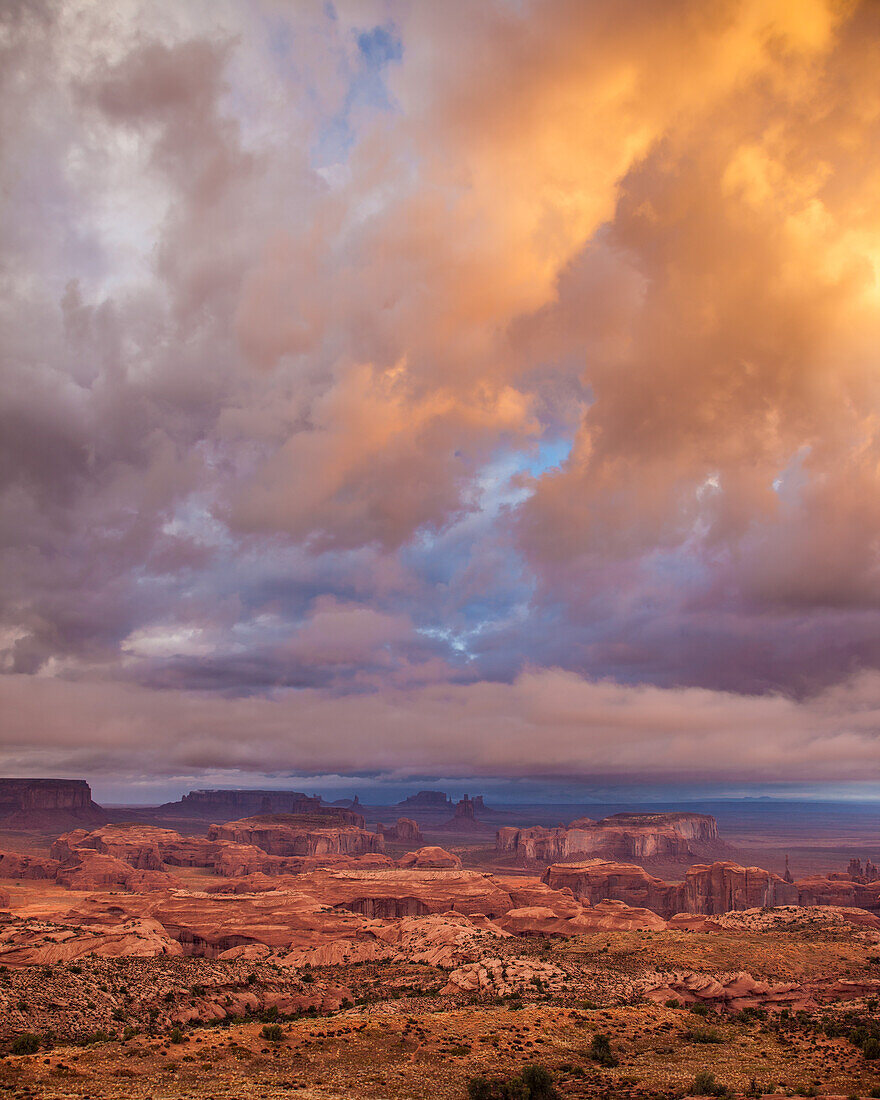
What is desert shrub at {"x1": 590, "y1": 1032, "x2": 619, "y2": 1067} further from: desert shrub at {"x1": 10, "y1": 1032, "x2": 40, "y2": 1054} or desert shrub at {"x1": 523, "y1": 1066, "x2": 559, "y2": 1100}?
desert shrub at {"x1": 10, "y1": 1032, "x2": 40, "y2": 1054}

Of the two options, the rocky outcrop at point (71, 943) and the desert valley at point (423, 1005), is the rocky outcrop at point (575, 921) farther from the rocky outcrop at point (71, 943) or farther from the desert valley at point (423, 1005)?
the rocky outcrop at point (71, 943)

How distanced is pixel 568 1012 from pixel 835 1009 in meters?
31.4

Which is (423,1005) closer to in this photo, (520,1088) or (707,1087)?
(520,1088)

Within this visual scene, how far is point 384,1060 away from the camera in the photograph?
61406 mm

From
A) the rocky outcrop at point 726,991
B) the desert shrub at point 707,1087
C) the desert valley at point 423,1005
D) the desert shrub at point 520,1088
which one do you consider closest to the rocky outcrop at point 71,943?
the desert valley at point 423,1005

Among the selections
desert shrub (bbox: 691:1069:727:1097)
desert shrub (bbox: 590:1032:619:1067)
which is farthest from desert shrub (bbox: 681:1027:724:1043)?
desert shrub (bbox: 691:1069:727:1097)

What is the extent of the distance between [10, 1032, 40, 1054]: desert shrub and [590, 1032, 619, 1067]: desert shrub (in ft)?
158

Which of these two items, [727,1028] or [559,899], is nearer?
[727,1028]

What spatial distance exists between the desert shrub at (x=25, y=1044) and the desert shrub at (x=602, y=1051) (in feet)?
158

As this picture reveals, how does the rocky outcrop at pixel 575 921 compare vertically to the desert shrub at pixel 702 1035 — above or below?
below

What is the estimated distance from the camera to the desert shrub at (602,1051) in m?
61.1

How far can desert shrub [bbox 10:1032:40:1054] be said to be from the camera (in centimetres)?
6309

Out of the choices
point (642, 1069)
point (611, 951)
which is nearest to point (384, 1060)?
point (642, 1069)

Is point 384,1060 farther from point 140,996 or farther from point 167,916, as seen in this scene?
point 167,916
